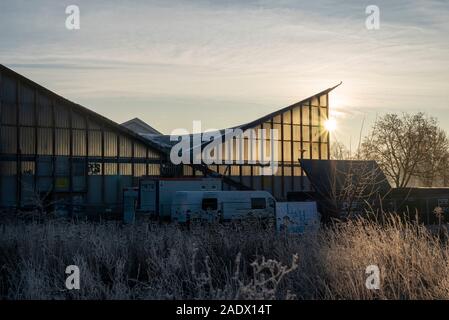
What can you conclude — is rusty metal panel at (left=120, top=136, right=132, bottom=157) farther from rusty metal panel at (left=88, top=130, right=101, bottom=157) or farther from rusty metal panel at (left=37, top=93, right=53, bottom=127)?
rusty metal panel at (left=37, top=93, right=53, bottom=127)

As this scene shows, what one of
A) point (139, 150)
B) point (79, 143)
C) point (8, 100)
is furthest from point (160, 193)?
point (8, 100)

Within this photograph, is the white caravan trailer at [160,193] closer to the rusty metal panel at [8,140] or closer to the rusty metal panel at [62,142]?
the rusty metal panel at [62,142]

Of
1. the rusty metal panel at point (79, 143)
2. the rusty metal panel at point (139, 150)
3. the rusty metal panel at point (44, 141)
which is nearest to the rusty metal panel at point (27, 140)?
the rusty metal panel at point (44, 141)

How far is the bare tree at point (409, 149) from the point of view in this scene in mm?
61344

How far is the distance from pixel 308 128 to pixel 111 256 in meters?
39.4

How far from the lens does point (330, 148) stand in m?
52.1

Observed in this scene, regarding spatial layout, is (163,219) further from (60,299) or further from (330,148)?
(330,148)

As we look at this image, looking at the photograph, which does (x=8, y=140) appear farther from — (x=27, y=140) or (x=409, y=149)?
(x=409, y=149)

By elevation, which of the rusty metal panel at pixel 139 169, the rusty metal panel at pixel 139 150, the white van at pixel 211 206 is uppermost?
the rusty metal panel at pixel 139 150

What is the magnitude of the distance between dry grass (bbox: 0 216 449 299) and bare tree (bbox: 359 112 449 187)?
4982 centimetres

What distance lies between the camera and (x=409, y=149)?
61250 millimetres

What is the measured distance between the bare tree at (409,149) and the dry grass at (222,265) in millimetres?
49815

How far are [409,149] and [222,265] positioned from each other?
5287 centimetres
